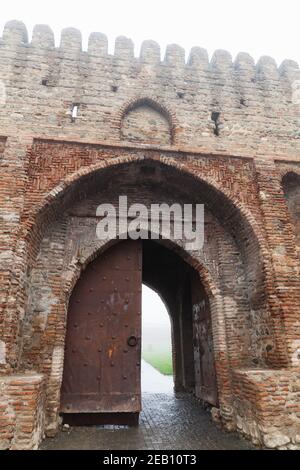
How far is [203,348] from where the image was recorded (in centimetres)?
577

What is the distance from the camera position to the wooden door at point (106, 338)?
4.77 meters

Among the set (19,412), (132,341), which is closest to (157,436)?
(132,341)

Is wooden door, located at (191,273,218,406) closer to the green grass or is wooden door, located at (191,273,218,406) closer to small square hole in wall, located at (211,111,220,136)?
small square hole in wall, located at (211,111,220,136)

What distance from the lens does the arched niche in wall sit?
5791 mm

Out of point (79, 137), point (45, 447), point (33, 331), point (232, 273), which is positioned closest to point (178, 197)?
point (232, 273)

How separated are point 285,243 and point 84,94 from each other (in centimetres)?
444

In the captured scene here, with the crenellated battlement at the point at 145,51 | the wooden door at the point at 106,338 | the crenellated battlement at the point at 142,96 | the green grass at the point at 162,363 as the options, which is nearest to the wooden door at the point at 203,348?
the wooden door at the point at 106,338

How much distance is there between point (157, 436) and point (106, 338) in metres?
1.58

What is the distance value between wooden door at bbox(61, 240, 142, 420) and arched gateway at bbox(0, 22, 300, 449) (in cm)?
2

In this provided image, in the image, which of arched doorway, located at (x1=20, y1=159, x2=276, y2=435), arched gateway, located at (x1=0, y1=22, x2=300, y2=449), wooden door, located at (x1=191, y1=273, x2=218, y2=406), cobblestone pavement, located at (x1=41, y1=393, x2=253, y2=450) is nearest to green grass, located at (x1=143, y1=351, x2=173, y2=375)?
wooden door, located at (x1=191, y1=273, x2=218, y2=406)

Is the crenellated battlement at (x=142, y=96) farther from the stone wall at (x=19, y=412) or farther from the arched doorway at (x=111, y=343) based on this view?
the stone wall at (x=19, y=412)

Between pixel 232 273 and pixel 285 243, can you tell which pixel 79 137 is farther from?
pixel 285 243

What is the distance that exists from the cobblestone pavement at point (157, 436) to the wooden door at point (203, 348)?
1.41 ft

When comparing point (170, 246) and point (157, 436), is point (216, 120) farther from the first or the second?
point (157, 436)
